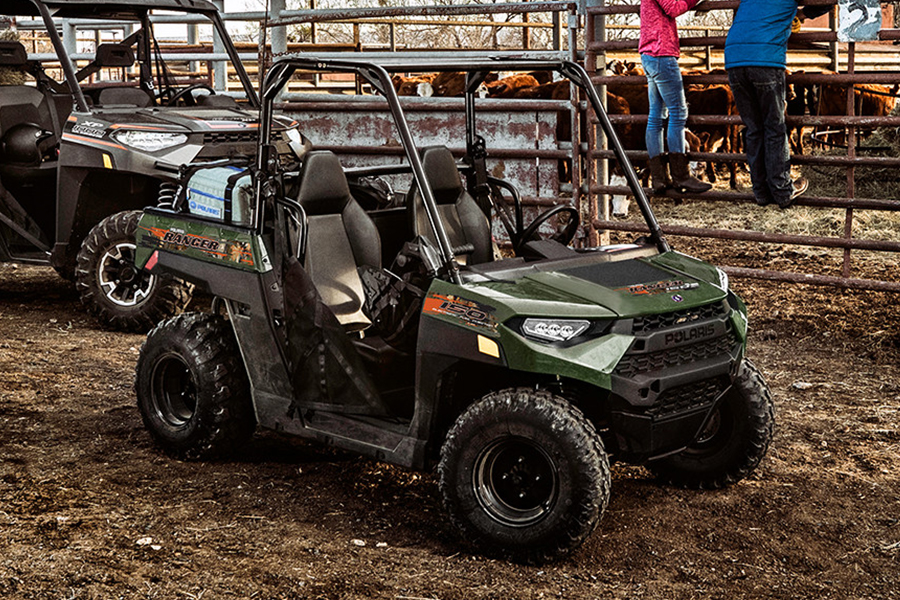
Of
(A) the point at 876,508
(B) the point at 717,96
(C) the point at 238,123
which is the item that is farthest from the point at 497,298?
(B) the point at 717,96

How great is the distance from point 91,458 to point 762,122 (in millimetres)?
5207

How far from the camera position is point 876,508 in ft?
16.7

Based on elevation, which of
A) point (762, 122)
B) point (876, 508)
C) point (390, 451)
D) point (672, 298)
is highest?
point (762, 122)

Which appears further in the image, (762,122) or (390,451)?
(762,122)

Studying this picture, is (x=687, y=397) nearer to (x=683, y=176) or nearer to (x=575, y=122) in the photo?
(x=683, y=176)

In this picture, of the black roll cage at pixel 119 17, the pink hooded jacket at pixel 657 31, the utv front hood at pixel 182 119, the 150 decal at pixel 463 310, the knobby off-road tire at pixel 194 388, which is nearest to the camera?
the 150 decal at pixel 463 310

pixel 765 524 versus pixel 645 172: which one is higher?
pixel 645 172

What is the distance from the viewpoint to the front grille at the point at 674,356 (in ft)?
14.3

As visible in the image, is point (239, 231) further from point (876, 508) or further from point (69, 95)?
point (69, 95)

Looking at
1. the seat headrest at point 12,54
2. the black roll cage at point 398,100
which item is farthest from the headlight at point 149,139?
the black roll cage at point 398,100

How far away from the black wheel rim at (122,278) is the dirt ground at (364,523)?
1544mm

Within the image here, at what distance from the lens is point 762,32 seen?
8258 millimetres

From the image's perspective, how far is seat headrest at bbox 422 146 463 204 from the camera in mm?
5398

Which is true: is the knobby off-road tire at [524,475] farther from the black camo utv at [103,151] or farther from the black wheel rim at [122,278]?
the black wheel rim at [122,278]
